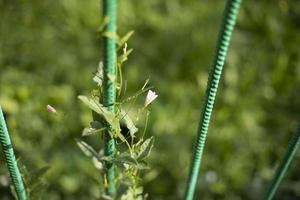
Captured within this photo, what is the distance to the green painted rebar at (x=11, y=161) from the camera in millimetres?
879

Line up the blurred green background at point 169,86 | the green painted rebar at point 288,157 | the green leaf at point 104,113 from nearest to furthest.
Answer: the green leaf at point 104,113 → the green painted rebar at point 288,157 → the blurred green background at point 169,86

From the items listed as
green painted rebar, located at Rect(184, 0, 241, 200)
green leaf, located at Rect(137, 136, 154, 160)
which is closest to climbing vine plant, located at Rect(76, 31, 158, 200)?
green leaf, located at Rect(137, 136, 154, 160)

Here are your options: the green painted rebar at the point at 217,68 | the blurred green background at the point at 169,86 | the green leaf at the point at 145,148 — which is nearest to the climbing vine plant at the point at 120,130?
the green leaf at the point at 145,148

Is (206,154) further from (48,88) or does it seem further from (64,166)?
(48,88)

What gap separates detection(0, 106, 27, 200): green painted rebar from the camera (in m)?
0.88

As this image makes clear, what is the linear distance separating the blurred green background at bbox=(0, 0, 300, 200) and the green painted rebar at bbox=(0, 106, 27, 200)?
62cm

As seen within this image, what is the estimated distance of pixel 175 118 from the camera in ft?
6.48

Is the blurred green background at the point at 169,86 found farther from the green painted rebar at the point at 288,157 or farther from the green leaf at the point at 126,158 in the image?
the green leaf at the point at 126,158

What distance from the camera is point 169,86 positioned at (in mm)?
2104

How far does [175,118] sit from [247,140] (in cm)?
33

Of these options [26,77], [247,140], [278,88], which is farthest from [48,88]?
[278,88]

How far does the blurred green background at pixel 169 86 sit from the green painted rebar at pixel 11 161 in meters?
0.62

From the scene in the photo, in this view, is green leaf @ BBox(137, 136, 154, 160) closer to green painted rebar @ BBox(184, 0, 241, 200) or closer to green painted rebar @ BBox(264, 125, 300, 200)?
green painted rebar @ BBox(184, 0, 241, 200)

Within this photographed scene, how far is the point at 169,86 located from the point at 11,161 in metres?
1.26
